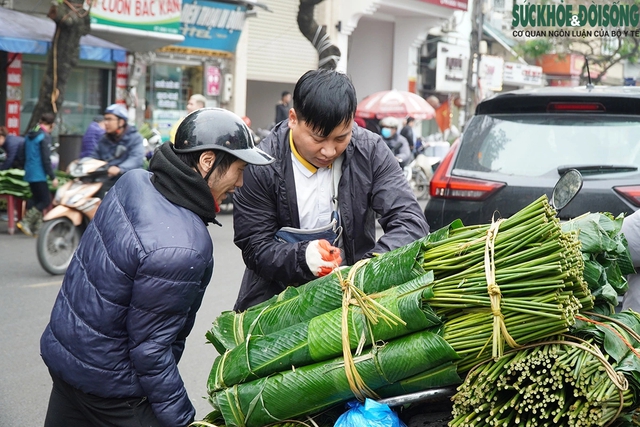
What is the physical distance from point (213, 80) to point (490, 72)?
432 inches

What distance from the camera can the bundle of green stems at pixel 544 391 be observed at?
184 centimetres

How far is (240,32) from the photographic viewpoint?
20578mm

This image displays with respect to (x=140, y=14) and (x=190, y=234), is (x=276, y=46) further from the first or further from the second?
(x=190, y=234)

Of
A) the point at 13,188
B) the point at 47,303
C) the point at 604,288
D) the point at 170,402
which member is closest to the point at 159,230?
the point at 170,402

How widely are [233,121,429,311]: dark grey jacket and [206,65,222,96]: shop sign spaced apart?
1777cm

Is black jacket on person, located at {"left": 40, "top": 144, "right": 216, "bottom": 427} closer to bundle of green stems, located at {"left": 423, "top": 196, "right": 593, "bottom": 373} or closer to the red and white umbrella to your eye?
bundle of green stems, located at {"left": 423, "top": 196, "right": 593, "bottom": 373}

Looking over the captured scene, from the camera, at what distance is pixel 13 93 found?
51.1 ft

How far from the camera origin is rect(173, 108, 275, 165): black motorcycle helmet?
2.48 meters

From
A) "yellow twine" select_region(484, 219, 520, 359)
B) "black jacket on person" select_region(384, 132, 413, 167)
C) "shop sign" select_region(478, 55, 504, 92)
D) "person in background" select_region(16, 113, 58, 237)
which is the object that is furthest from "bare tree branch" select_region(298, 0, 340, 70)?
"yellow twine" select_region(484, 219, 520, 359)

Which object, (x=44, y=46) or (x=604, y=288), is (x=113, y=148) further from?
(x=604, y=288)

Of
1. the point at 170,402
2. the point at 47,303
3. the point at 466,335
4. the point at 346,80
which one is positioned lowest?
the point at 47,303

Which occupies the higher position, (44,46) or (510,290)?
(44,46)

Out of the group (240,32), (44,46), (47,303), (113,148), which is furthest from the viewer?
(240,32)

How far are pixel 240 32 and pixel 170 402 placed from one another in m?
18.9
